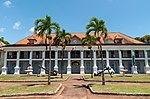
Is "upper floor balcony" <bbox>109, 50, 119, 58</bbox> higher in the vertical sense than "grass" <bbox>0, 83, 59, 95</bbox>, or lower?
higher

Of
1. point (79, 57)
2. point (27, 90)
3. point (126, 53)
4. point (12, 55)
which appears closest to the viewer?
point (27, 90)

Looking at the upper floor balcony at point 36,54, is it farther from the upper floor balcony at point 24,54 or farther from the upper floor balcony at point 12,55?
the upper floor balcony at point 12,55

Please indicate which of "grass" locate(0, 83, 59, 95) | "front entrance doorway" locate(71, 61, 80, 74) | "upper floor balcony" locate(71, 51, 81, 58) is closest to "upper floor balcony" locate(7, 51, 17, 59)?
"upper floor balcony" locate(71, 51, 81, 58)

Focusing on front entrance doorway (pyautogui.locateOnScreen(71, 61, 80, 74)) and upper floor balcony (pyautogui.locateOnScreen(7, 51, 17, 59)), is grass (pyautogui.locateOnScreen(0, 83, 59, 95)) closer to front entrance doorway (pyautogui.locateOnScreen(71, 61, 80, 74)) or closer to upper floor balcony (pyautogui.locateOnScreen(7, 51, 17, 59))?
front entrance doorway (pyautogui.locateOnScreen(71, 61, 80, 74))

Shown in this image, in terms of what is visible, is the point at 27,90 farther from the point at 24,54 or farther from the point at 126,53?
the point at 126,53

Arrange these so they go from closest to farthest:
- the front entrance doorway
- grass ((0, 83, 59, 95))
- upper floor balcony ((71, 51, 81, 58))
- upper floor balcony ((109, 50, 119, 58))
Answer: grass ((0, 83, 59, 95)), upper floor balcony ((109, 50, 119, 58)), upper floor balcony ((71, 51, 81, 58)), the front entrance doorway

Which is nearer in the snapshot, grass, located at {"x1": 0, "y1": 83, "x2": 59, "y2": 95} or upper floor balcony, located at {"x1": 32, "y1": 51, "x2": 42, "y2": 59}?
grass, located at {"x1": 0, "y1": 83, "x2": 59, "y2": 95}

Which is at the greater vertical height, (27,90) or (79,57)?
(79,57)

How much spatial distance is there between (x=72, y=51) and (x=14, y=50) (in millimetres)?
13956

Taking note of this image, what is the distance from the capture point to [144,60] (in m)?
34.6

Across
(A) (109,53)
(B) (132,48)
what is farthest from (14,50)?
(B) (132,48)

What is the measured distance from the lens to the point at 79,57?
3597 cm

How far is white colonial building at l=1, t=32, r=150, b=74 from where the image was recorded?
111 ft

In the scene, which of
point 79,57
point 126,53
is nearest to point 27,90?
point 79,57
